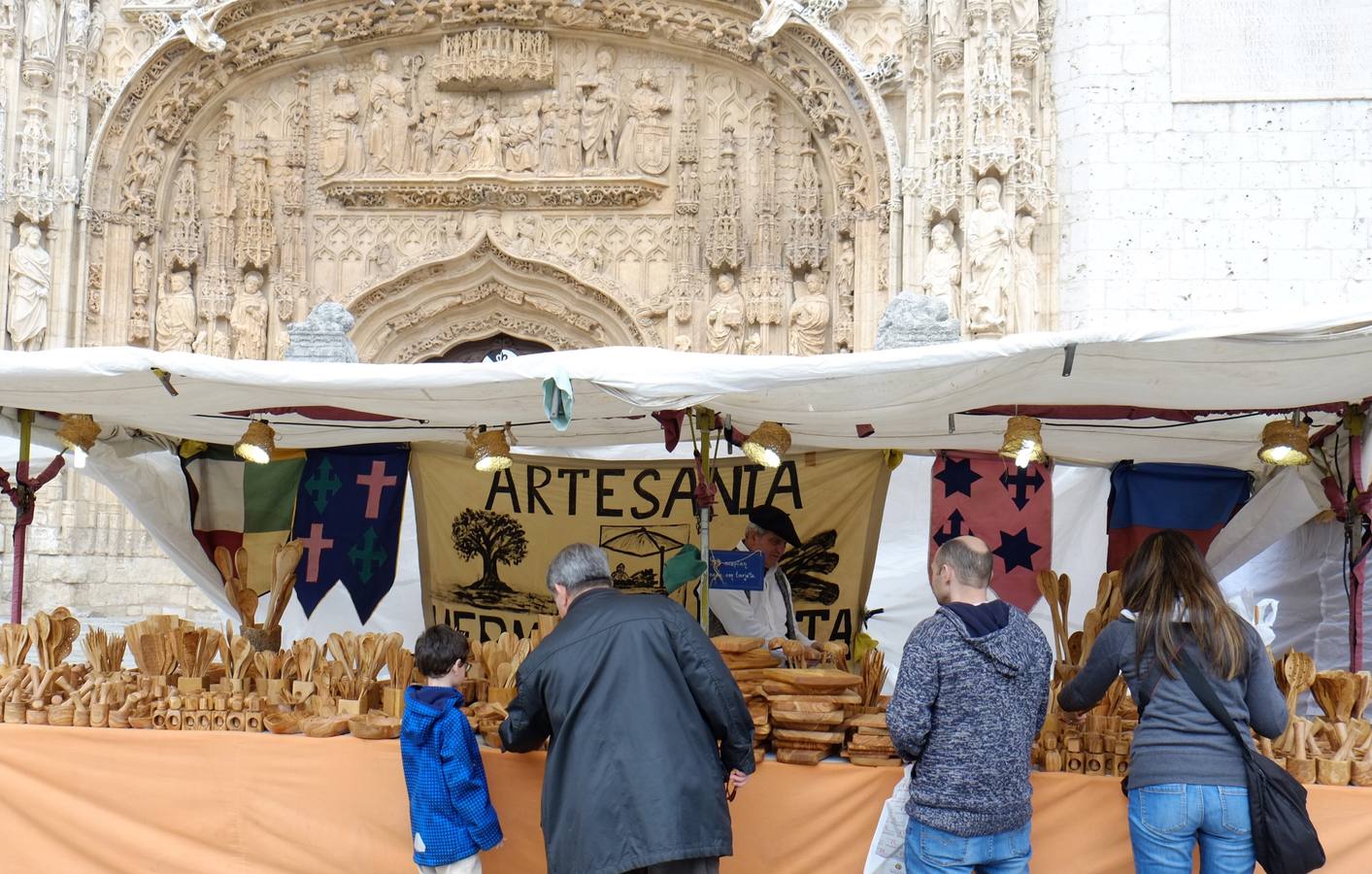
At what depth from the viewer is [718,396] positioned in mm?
3961

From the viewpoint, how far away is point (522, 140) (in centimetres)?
1099

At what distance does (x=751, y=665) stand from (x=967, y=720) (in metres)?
1.24

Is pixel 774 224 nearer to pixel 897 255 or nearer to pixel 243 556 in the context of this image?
pixel 897 255

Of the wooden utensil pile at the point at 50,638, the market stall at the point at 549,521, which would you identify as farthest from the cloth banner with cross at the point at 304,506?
the wooden utensil pile at the point at 50,638

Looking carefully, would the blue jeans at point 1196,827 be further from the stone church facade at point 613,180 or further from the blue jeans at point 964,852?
the stone church facade at point 613,180

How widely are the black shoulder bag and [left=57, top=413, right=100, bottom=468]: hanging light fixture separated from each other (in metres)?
4.23

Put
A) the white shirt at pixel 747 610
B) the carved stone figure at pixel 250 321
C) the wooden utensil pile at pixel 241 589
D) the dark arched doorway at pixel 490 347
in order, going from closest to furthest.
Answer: the white shirt at pixel 747 610 → the wooden utensil pile at pixel 241 589 → the carved stone figure at pixel 250 321 → the dark arched doorway at pixel 490 347

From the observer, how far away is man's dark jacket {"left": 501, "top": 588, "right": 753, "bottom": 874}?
3.18 m

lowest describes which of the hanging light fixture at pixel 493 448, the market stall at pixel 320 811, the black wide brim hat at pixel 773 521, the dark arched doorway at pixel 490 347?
the market stall at pixel 320 811

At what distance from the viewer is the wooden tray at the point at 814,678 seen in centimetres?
410

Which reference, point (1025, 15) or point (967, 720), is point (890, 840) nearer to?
point (967, 720)

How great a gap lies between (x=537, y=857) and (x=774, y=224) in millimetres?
7447

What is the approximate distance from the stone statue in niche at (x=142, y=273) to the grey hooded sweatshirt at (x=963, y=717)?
29.8ft

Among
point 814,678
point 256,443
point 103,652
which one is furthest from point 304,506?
point 814,678
